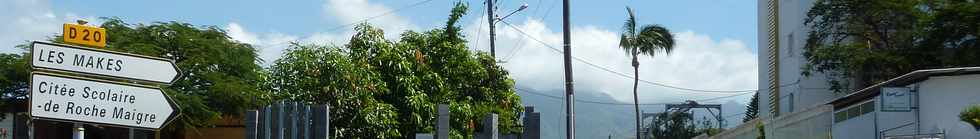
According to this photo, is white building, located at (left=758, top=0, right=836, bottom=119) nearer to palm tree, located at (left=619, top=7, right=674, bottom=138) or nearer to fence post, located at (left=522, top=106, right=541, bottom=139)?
palm tree, located at (left=619, top=7, right=674, bottom=138)

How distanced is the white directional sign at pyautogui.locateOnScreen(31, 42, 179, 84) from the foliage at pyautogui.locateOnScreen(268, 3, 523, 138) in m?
14.9

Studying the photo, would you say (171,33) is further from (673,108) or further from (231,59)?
(673,108)

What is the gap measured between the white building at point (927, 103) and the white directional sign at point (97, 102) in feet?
51.1

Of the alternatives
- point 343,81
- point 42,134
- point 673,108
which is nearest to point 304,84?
point 343,81

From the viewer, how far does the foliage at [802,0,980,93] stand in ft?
102

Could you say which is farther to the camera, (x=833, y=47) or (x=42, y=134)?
(x=833, y=47)

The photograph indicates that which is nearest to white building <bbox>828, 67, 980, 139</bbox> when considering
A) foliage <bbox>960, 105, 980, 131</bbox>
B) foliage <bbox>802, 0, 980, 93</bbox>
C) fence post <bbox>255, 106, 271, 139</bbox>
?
foliage <bbox>960, 105, 980, 131</bbox>

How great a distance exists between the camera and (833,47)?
3562cm

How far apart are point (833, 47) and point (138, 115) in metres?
28.9

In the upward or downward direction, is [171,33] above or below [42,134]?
above

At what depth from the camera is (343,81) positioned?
24.5 metres

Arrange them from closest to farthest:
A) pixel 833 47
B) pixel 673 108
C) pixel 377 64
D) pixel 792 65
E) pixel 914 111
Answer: pixel 914 111 < pixel 377 64 < pixel 833 47 < pixel 792 65 < pixel 673 108

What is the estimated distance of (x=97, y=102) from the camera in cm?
876

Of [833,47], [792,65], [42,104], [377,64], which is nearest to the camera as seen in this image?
[42,104]
